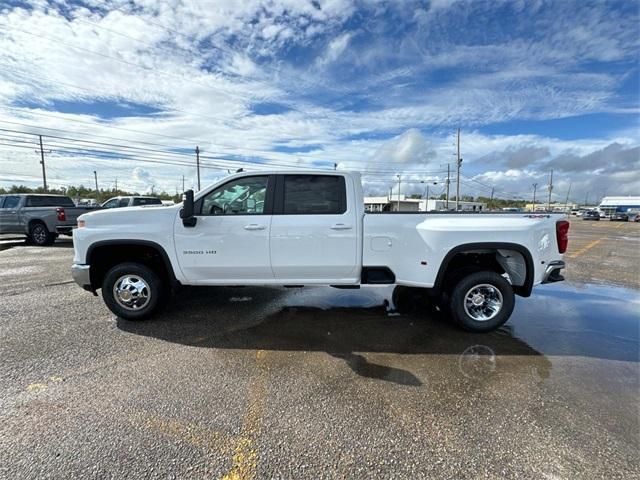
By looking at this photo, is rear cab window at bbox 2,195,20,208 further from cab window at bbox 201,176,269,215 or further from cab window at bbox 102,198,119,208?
cab window at bbox 201,176,269,215

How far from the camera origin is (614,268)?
29.9ft

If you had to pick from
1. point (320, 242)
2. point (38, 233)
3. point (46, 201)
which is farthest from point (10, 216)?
point (320, 242)

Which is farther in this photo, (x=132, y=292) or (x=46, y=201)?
(x=46, y=201)

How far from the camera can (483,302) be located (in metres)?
4.40

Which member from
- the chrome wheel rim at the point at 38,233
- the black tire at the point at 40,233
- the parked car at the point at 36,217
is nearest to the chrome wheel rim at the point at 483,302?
the parked car at the point at 36,217

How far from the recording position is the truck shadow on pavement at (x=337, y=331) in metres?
3.71

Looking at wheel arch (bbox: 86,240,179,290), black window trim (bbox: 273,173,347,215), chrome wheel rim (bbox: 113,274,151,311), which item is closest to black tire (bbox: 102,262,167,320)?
chrome wheel rim (bbox: 113,274,151,311)

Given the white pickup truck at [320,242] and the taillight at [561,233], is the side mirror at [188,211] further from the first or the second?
the taillight at [561,233]

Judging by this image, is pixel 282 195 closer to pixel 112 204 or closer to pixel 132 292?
pixel 132 292

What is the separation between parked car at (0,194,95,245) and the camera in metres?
12.0

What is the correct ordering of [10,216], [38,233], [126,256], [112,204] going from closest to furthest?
[126,256] → [38,233] → [10,216] → [112,204]

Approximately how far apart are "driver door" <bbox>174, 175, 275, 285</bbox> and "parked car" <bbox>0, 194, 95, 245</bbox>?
32.8ft

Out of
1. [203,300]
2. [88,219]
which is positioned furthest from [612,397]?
[88,219]

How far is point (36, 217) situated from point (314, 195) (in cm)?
1271
